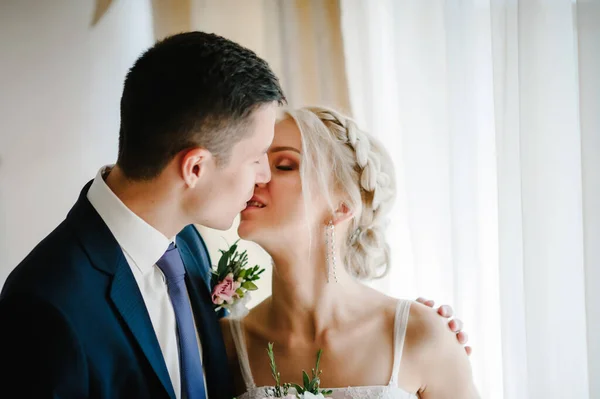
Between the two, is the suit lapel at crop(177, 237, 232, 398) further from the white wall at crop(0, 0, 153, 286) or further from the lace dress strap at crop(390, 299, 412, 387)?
the white wall at crop(0, 0, 153, 286)

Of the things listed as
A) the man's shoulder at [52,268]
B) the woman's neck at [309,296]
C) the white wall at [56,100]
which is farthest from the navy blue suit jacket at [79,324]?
the white wall at [56,100]

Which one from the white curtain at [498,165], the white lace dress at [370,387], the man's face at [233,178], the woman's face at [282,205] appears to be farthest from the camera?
the white curtain at [498,165]

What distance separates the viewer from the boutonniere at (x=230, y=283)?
1.83 meters

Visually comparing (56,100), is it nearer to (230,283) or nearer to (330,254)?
(230,283)

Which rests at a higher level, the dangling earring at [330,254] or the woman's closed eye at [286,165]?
the woman's closed eye at [286,165]

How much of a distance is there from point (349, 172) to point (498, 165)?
674mm

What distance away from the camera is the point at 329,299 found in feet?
6.27

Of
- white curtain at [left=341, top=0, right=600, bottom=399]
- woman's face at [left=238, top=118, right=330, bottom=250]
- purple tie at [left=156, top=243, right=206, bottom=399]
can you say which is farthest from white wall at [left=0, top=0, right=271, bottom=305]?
purple tie at [left=156, top=243, right=206, bottom=399]

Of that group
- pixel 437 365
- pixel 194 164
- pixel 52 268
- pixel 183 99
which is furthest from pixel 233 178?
pixel 437 365

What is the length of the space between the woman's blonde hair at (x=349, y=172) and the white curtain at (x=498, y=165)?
529 millimetres

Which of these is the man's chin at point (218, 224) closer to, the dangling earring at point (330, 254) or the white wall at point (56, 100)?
the dangling earring at point (330, 254)

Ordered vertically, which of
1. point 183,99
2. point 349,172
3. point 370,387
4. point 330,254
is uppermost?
point 183,99

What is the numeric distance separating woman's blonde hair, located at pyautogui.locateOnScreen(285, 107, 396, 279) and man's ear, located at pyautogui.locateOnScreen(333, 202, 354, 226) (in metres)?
0.01

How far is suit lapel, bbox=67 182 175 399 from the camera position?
4.82 feet
